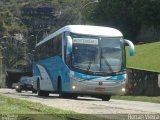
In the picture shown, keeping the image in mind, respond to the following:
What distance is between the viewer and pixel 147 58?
52.8m

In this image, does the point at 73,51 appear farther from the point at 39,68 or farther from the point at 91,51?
the point at 39,68

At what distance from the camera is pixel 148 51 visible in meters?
57.7

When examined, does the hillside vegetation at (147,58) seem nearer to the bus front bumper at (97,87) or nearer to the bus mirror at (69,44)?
the bus front bumper at (97,87)

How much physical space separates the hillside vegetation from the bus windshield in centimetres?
1896

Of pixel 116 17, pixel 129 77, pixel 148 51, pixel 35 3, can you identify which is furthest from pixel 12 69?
pixel 129 77

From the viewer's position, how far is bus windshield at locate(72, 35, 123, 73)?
25797 mm

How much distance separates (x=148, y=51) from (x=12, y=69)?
163 ft

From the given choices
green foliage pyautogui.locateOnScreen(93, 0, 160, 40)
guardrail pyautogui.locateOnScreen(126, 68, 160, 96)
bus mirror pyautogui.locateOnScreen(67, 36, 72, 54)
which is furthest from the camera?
green foliage pyautogui.locateOnScreen(93, 0, 160, 40)

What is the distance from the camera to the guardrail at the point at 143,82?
3647cm

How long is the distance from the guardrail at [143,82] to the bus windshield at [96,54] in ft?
34.4

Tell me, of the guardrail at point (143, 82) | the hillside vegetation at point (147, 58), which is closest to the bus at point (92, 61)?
the guardrail at point (143, 82)

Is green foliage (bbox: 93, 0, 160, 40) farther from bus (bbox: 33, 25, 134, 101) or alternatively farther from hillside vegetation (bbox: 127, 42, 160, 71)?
bus (bbox: 33, 25, 134, 101)

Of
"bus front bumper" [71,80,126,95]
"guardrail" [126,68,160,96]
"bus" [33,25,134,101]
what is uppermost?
"bus" [33,25,134,101]

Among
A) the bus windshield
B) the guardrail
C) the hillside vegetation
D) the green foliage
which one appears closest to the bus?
the bus windshield
